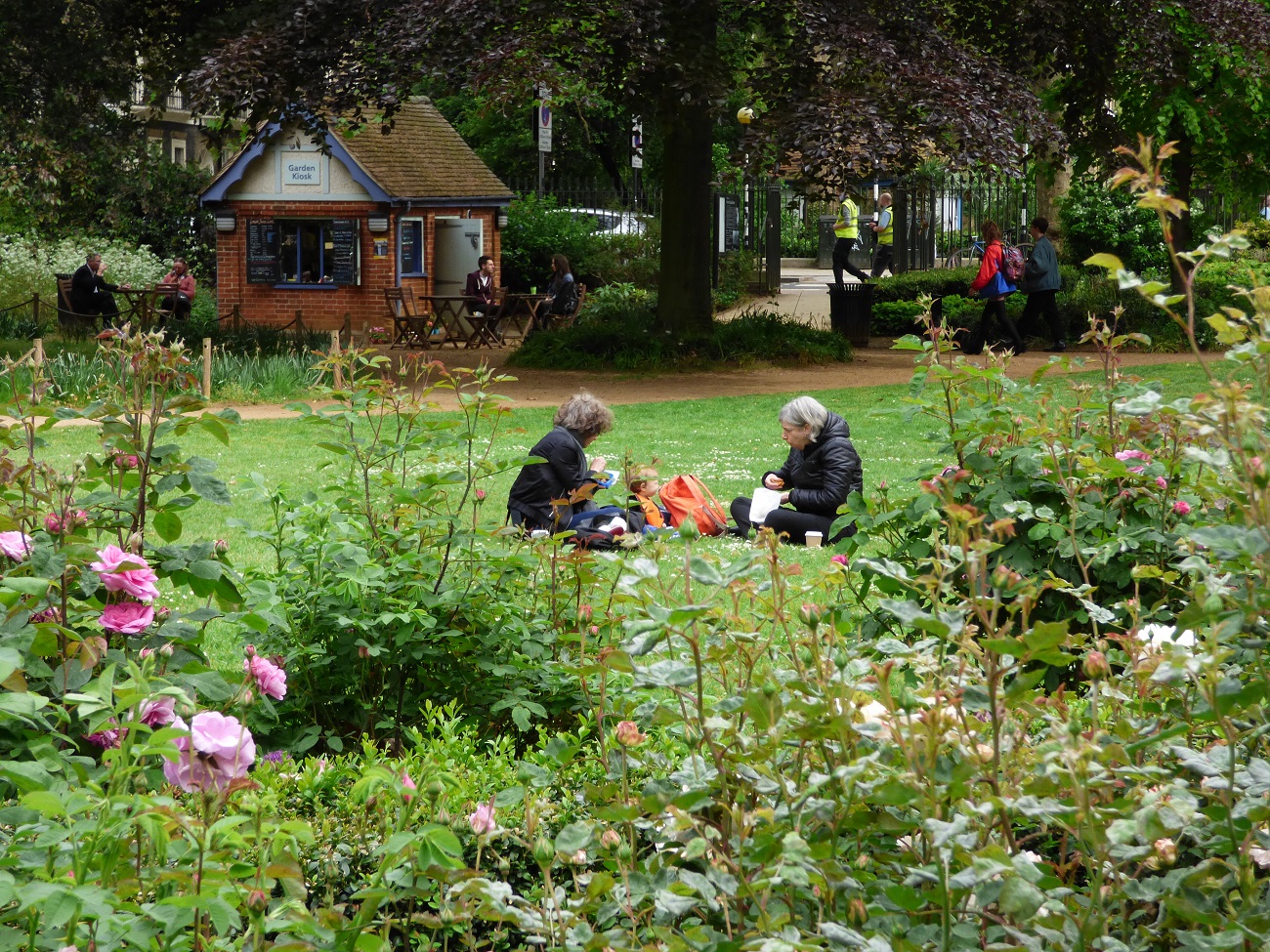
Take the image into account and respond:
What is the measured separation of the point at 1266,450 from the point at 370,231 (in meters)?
24.5

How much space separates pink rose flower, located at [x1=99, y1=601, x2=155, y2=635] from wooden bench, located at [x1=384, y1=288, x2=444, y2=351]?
60.7 ft

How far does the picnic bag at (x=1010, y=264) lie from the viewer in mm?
18797

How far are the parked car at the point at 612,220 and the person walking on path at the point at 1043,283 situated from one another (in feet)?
37.3

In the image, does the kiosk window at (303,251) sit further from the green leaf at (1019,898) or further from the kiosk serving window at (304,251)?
the green leaf at (1019,898)

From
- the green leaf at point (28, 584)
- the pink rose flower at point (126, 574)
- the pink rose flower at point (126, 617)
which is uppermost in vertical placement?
the green leaf at point (28, 584)

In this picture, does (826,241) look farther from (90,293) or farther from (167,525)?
(167,525)

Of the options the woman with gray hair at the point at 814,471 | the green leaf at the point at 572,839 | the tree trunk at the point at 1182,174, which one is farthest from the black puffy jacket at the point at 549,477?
the tree trunk at the point at 1182,174

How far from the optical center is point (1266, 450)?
1726mm

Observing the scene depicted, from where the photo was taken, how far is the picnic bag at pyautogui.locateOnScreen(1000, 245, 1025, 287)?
61.7 ft

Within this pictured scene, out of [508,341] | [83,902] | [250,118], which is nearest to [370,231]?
[508,341]

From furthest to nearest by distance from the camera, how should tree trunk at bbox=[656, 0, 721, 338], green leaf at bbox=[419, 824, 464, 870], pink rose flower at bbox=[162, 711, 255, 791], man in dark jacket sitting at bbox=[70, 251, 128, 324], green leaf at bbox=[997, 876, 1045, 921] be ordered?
man in dark jacket sitting at bbox=[70, 251, 128, 324], tree trunk at bbox=[656, 0, 721, 338], pink rose flower at bbox=[162, 711, 255, 791], green leaf at bbox=[419, 824, 464, 870], green leaf at bbox=[997, 876, 1045, 921]

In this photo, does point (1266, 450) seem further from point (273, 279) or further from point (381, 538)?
point (273, 279)

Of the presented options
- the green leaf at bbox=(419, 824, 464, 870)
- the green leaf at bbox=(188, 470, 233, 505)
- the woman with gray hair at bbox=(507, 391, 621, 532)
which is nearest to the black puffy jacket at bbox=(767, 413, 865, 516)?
the woman with gray hair at bbox=(507, 391, 621, 532)

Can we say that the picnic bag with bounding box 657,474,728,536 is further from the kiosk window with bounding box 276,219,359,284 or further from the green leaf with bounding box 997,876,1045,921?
the kiosk window with bounding box 276,219,359,284
